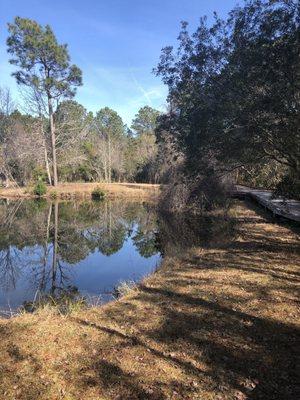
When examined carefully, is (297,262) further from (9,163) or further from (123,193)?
(9,163)

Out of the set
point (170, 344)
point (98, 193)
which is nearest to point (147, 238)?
point (170, 344)

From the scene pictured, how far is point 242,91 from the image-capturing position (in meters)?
9.02

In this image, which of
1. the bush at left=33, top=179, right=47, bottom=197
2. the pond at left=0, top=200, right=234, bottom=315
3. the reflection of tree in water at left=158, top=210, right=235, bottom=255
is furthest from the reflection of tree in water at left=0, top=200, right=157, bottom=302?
the bush at left=33, top=179, right=47, bottom=197

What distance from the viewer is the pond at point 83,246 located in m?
11.6

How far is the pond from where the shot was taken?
11578mm

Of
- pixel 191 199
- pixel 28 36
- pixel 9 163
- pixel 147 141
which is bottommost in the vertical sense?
pixel 191 199

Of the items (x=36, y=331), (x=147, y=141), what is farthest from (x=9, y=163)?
(x=36, y=331)

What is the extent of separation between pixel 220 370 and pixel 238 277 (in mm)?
4242

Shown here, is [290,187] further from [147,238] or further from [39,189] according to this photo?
[39,189]

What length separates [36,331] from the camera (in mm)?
6203

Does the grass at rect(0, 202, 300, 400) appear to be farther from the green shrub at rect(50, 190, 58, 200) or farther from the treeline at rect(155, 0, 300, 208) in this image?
the green shrub at rect(50, 190, 58, 200)

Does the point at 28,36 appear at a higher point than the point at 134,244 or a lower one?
higher

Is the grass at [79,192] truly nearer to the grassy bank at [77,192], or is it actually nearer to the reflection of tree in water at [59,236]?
the grassy bank at [77,192]

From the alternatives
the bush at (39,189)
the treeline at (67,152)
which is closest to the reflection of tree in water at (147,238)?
the bush at (39,189)
